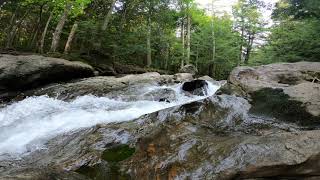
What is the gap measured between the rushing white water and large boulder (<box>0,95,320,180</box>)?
0.56 meters

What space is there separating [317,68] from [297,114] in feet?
12.7

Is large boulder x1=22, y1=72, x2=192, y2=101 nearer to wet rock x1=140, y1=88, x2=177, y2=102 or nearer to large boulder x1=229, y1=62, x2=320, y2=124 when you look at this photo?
wet rock x1=140, y1=88, x2=177, y2=102

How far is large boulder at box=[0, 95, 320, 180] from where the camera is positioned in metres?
4.06

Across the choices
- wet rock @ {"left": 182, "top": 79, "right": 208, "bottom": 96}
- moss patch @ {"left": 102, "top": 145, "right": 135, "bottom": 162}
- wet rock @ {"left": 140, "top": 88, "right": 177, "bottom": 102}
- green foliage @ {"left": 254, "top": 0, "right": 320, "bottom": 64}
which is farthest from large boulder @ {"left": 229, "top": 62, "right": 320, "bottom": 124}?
green foliage @ {"left": 254, "top": 0, "right": 320, "bottom": 64}

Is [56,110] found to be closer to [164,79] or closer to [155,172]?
[155,172]

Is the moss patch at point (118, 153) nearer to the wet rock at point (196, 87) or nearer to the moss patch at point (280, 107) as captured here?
the moss patch at point (280, 107)

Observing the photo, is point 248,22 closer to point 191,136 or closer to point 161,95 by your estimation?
point 161,95

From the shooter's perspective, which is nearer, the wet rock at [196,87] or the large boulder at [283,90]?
the large boulder at [283,90]

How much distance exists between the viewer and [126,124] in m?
6.32

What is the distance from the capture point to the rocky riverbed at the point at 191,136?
417cm

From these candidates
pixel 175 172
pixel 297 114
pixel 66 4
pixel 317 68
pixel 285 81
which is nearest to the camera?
pixel 175 172

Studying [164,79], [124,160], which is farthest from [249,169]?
[164,79]

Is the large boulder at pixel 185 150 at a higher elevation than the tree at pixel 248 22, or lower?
lower

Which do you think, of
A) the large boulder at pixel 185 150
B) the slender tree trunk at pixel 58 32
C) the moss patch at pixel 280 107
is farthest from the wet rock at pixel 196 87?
the slender tree trunk at pixel 58 32
